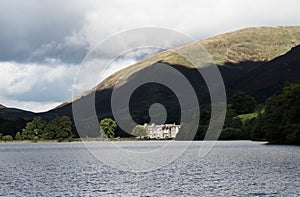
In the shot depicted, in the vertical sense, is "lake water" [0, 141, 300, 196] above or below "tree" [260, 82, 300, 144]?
below

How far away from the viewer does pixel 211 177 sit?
57.9 m

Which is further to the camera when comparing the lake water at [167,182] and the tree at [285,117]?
the tree at [285,117]

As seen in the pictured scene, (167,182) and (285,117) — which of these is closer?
(167,182)

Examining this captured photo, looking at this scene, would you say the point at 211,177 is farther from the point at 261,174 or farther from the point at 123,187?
the point at 123,187

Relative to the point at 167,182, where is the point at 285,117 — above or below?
above

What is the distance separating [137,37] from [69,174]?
21.2 meters

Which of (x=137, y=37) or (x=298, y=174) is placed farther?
(x=137, y=37)

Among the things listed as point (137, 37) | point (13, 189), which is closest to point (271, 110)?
point (137, 37)

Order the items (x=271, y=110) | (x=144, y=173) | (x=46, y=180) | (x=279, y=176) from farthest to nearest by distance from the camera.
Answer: (x=271, y=110), (x=144, y=173), (x=46, y=180), (x=279, y=176)

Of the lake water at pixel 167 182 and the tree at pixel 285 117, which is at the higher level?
the tree at pixel 285 117

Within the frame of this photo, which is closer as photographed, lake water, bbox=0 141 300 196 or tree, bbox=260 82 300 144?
lake water, bbox=0 141 300 196

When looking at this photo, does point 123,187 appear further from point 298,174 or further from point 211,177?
point 298,174

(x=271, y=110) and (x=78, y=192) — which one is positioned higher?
(x=271, y=110)

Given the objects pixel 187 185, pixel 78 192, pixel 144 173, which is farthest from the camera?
pixel 144 173
